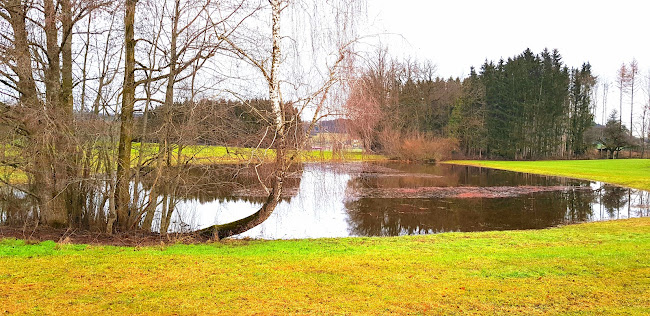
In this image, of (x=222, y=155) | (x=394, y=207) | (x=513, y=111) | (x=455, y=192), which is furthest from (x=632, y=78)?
(x=222, y=155)

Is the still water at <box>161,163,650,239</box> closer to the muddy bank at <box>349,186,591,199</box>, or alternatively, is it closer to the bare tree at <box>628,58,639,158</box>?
the muddy bank at <box>349,186,591,199</box>

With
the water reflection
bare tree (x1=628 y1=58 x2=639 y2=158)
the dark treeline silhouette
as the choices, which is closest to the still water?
the water reflection

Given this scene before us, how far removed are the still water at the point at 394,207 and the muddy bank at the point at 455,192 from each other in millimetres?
49

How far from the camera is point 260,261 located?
6.60 metres

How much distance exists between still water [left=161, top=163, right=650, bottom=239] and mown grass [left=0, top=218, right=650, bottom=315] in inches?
72.6

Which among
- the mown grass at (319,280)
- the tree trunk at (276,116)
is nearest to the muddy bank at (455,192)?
the tree trunk at (276,116)

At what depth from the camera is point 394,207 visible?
56.5 feet

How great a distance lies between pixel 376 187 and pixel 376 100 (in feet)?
55.6

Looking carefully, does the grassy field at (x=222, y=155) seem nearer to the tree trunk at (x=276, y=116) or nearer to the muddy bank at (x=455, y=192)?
the tree trunk at (x=276, y=116)

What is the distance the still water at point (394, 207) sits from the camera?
11.4 m

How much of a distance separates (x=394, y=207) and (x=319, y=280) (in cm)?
1202

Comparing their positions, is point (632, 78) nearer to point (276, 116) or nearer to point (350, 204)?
point (350, 204)

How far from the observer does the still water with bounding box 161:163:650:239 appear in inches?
450

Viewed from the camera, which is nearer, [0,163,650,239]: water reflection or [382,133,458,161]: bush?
[0,163,650,239]: water reflection
